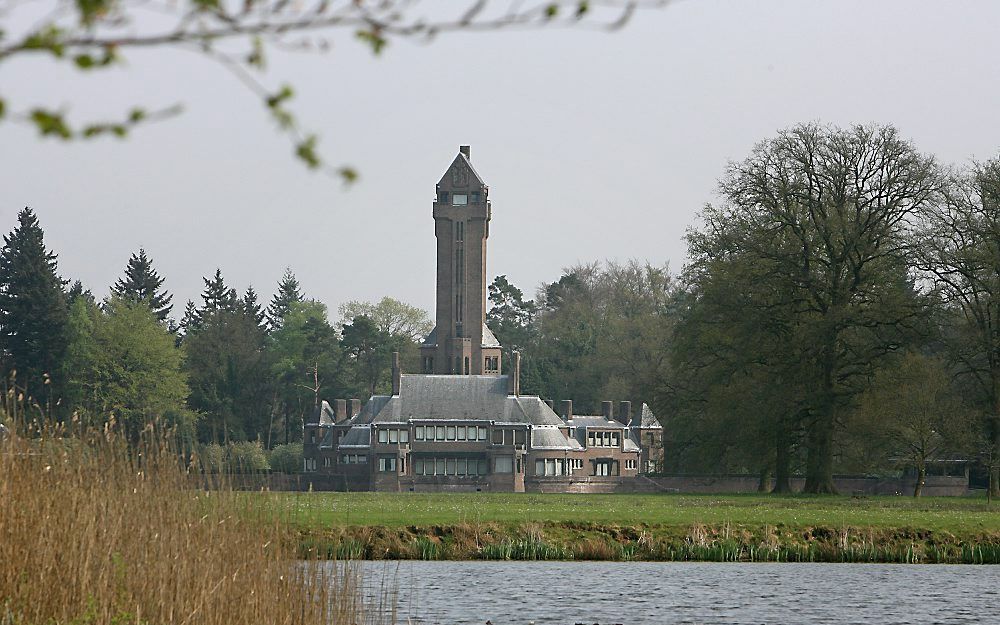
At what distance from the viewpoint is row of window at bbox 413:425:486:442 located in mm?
85875

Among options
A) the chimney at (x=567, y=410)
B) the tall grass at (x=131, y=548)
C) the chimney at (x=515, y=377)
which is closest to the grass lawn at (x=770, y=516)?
the tall grass at (x=131, y=548)

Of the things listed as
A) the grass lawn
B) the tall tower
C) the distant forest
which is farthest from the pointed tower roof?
the grass lawn

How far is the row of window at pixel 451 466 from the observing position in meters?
85.0

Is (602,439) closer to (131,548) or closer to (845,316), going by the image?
(845,316)

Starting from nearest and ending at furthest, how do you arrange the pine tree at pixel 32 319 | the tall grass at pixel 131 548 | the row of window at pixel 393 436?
the tall grass at pixel 131 548
the pine tree at pixel 32 319
the row of window at pixel 393 436

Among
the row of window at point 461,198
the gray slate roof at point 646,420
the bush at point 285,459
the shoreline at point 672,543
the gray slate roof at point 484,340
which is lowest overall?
the shoreline at point 672,543

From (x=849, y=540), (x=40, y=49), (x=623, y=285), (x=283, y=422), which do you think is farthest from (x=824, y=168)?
(x=283, y=422)

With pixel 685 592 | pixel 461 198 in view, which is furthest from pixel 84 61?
pixel 461 198

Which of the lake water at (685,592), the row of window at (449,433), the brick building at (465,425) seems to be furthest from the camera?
the row of window at (449,433)

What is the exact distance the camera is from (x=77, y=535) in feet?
32.1

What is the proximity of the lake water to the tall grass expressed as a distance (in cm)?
485

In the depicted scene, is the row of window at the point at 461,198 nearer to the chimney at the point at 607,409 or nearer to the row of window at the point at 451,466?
the chimney at the point at 607,409

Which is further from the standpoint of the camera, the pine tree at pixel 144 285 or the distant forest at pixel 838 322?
the pine tree at pixel 144 285

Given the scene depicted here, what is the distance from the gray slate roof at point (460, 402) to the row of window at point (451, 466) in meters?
2.69
